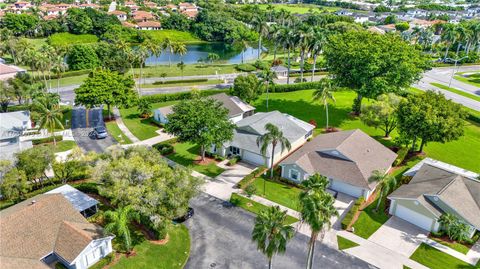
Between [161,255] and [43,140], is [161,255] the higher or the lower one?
the lower one

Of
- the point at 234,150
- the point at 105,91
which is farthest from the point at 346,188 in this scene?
the point at 105,91

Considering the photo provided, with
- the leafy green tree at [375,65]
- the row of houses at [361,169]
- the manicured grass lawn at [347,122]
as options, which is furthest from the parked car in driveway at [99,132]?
the leafy green tree at [375,65]

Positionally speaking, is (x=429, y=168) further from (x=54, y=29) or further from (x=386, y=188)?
(x=54, y=29)

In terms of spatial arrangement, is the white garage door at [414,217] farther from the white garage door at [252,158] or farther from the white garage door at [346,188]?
the white garage door at [252,158]

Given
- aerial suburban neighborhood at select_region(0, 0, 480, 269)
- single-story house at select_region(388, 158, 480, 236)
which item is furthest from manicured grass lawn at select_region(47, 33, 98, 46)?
single-story house at select_region(388, 158, 480, 236)

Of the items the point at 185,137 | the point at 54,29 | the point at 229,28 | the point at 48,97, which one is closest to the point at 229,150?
the point at 185,137

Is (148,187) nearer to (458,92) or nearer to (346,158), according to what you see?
(346,158)
